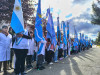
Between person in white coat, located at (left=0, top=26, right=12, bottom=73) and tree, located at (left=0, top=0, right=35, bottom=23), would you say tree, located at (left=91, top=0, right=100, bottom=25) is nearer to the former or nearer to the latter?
tree, located at (left=0, top=0, right=35, bottom=23)

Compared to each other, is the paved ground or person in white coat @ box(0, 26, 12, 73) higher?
person in white coat @ box(0, 26, 12, 73)

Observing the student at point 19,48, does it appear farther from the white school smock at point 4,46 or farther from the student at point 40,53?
the student at point 40,53

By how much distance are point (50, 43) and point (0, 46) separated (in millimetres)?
3055

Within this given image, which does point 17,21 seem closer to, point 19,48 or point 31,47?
point 19,48

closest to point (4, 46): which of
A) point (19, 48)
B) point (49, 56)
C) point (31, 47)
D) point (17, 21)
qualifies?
point (19, 48)

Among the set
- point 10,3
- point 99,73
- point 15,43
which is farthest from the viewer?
point 10,3

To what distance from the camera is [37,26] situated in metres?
5.34

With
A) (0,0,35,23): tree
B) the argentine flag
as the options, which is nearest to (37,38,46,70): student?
the argentine flag

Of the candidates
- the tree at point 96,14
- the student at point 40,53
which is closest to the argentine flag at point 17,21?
the student at point 40,53

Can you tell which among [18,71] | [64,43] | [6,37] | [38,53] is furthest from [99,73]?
[64,43]

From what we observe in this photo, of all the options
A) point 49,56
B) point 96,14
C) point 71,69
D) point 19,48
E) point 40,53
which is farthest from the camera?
point 96,14

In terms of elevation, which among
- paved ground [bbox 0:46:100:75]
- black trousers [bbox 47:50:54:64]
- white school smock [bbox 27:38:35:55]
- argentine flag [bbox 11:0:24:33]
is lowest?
paved ground [bbox 0:46:100:75]

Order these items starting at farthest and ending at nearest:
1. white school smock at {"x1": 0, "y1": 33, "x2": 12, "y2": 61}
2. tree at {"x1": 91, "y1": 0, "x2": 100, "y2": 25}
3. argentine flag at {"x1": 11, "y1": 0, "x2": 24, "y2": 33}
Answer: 1. tree at {"x1": 91, "y1": 0, "x2": 100, "y2": 25}
2. white school smock at {"x1": 0, "y1": 33, "x2": 12, "y2": 61}
3. argentine flag at {"x1": 11, "y1": 0, "x2": 24, "y2": 33}

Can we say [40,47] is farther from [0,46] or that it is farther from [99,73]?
[99,73]
